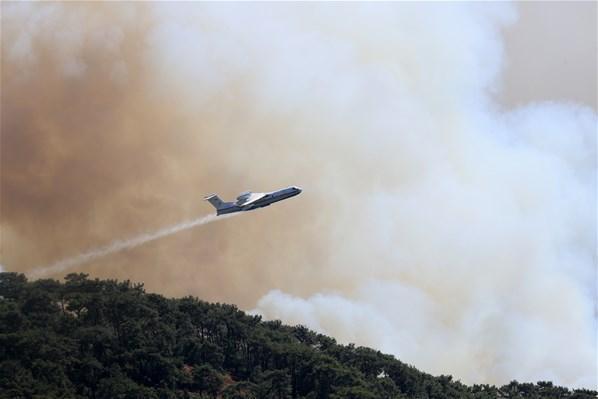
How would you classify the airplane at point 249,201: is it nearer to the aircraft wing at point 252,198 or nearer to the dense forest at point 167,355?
the aircraft wing at point 252,198

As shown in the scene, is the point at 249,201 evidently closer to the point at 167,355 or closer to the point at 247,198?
Answer: the point at 247,198

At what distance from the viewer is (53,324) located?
170 m

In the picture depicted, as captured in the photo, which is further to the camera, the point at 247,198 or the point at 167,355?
the point at 167,355

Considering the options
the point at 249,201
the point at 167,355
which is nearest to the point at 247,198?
the point at 249,201

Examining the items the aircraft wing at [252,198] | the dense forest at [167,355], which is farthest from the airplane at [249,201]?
the dense forest at [167,355]

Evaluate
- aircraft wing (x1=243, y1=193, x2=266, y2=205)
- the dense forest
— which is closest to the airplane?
aircraft wing (x1=243, y1=193, x2=266, y2=205)

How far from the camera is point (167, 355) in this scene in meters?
173

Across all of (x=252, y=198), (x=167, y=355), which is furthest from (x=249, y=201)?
(x=167, y=355)

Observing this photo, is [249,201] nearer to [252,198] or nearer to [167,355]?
[252,198]

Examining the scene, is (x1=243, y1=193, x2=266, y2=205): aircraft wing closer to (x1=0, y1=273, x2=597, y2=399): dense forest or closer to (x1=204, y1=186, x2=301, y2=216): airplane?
(x1=204, y1=186, x2=301, y2=216): airplane

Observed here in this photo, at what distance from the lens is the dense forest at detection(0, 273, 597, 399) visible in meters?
160

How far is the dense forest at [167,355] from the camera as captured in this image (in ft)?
523

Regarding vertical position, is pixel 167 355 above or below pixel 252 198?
below

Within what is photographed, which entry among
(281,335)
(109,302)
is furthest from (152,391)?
(281,335)
